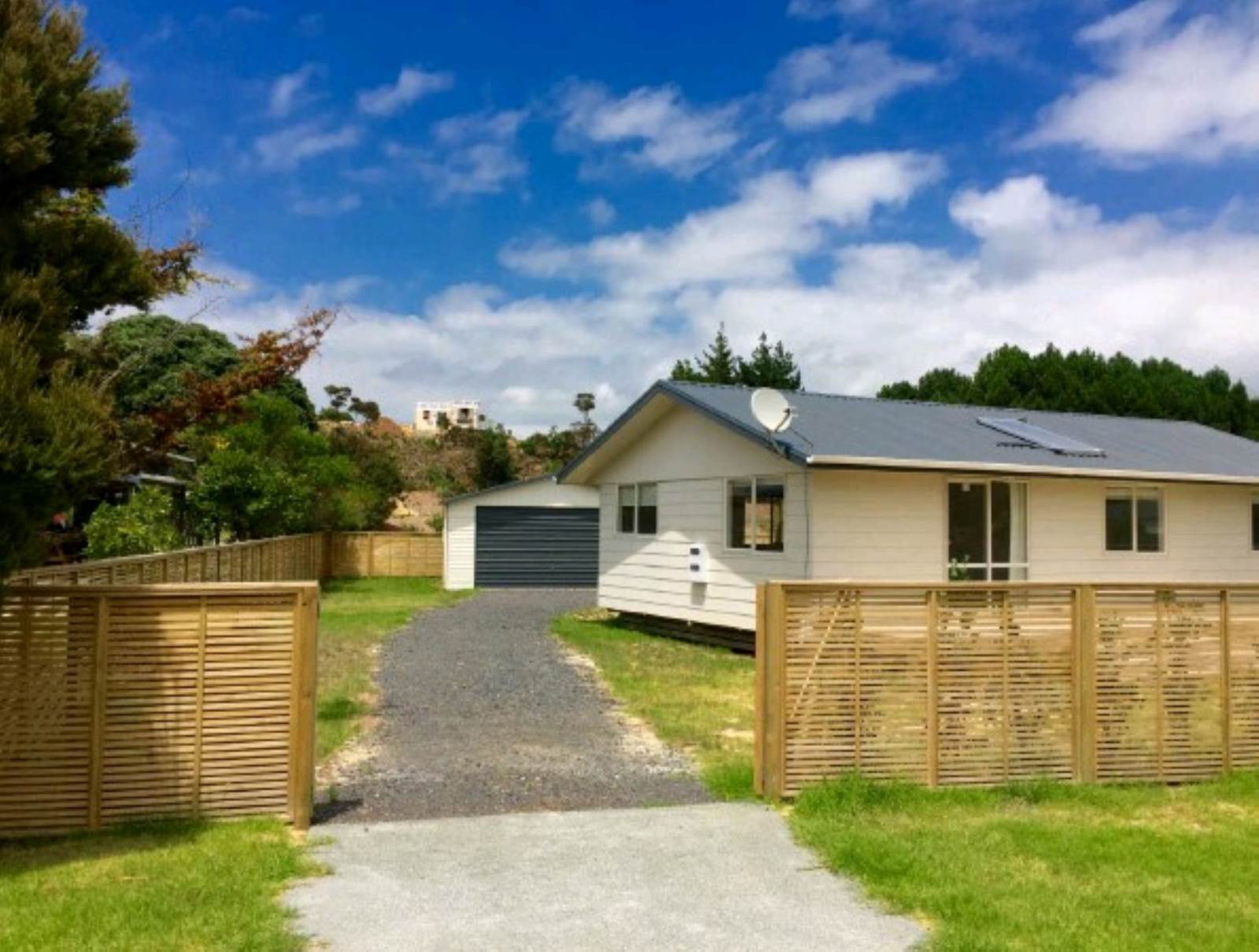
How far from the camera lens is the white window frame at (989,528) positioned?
1387cm

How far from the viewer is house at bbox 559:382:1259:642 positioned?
1339 cm

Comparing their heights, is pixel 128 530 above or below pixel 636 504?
below

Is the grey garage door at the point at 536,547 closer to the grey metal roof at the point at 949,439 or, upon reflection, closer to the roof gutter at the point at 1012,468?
the grey metal roof at the point at 949,439

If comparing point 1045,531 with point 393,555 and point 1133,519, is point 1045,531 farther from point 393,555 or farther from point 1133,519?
point 393,555

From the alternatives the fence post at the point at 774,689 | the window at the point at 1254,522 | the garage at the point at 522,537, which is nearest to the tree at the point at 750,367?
the garage at the point at 522,537

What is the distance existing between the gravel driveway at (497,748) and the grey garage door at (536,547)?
1351cm

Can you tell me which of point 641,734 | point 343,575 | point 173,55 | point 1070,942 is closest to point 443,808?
point 641,734

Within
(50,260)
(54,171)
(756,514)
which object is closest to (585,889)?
(50,260)

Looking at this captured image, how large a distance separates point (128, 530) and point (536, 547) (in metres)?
15.4

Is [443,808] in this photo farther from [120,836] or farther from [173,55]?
[173,55]

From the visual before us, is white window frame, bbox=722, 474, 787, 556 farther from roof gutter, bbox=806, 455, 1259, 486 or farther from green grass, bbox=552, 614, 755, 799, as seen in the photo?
green grass, bbox=552, 614, 755, 799

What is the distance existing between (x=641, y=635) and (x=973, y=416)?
21.1ft

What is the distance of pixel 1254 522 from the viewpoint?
16891 millimetres

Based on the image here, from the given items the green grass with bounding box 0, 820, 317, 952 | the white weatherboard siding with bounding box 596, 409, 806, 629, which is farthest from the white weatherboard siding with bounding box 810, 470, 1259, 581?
the green grass with bounding box 0, 820, 317, 952
